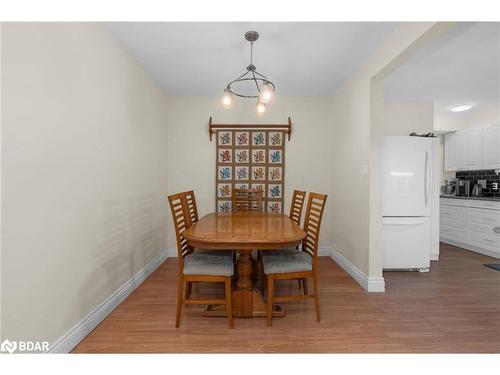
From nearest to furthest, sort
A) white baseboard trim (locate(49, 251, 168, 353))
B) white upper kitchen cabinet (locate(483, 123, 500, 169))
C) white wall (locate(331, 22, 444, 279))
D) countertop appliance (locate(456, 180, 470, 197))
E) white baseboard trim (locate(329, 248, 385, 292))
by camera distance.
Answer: white baseboard trim (locate(49, 251, 168, 353)) → white wall (locate(331, 22, 444, 279)) → white baseboard trim (locate(329, 248, 385, 292)) → white upper kitchen cabinet (locate(483, 123, 500, 169)) → countertop appliance (locate(456, 180, 470, 197))

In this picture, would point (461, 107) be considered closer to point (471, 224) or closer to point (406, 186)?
point (471, 224)

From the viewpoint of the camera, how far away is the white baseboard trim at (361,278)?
8.21 ft

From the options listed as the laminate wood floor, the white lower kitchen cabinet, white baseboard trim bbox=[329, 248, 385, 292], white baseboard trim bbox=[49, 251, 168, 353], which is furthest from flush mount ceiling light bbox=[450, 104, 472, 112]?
white baseboard trim bbox=[49, 251, 168, 353]

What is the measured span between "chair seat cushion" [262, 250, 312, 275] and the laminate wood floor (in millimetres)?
418

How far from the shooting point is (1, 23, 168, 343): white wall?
1.22 meters

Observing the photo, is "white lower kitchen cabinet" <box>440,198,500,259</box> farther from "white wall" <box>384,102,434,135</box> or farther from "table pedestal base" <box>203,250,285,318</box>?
"table pedestal base" <box>203,250,285,318</box>

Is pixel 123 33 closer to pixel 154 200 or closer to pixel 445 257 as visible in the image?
pixel 154 200

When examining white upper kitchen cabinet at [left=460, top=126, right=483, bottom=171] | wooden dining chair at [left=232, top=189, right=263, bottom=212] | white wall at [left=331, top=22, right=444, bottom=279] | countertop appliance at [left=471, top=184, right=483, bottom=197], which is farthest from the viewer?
countertop appliance at [left=471, top=184, right=483, bottom=197]

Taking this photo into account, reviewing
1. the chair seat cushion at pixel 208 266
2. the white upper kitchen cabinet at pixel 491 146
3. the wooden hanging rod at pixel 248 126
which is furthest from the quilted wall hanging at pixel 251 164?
the white upper kitchen cabinet at pixel 491 146

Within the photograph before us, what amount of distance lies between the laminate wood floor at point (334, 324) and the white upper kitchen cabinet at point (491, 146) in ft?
7.17

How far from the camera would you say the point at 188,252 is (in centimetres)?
229

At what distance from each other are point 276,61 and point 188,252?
208 centimetres

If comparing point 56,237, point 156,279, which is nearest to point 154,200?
point 156,279
